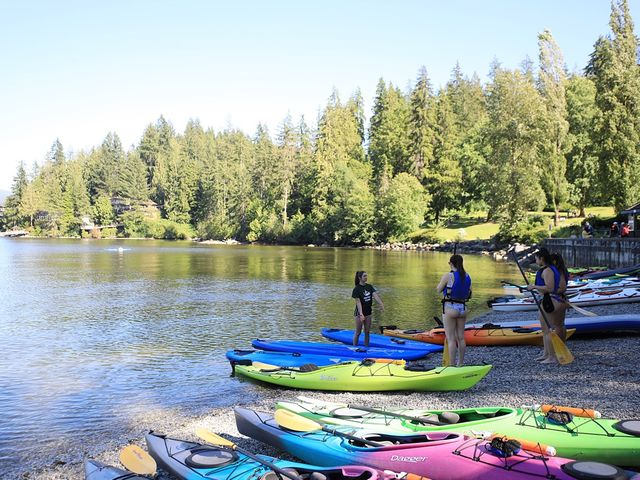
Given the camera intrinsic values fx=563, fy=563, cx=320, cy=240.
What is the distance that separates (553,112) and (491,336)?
134 ft

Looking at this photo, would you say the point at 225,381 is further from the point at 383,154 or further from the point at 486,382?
the point at 383,154

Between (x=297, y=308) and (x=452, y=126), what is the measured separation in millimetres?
64020

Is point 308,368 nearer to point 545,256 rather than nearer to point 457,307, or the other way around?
point 457,307

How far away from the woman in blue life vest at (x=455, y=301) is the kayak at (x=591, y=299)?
28.8 feet

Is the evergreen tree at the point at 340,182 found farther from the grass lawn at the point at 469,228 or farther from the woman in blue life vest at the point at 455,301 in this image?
the woman in blue life vest at the point at 455,301

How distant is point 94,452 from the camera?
8.88 meters

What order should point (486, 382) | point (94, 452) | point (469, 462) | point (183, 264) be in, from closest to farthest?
point (469, 462) → point (94, 452) → point (486, 382) → point (183, 264)

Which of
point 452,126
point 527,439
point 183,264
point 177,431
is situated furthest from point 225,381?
point 452,126

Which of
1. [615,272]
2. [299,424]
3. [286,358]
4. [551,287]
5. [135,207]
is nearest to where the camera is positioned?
[299,424]

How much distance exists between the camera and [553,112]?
164 feet

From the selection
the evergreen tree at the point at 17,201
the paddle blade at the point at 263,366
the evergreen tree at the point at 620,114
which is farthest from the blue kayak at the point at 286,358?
the evergreen tree at the point at 17,201

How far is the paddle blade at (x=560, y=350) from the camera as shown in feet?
37.6

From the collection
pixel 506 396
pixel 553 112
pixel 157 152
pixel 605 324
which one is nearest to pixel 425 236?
pixel 553 112

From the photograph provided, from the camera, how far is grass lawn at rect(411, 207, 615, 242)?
200 feet
